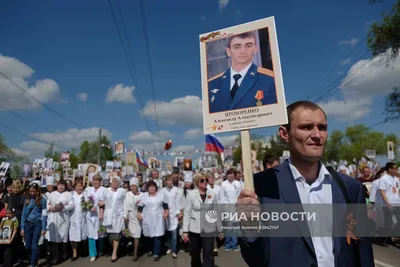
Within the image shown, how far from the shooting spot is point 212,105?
2346 millimetres

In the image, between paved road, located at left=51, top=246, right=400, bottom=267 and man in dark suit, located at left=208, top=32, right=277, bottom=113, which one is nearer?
man in dark suit, located at left=208, top=32, right=277, bottom=113

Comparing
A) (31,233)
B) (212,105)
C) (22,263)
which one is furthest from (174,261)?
(212,105)

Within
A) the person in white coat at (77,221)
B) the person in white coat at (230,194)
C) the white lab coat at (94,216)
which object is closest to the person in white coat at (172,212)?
the person in white coat at (230,194)


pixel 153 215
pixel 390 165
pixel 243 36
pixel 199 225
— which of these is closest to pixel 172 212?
pixel 153 215

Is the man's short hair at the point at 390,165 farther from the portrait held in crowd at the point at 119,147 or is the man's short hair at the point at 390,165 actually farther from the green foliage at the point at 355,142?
the green foliage at the point at 355,142

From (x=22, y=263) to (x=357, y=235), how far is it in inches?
358

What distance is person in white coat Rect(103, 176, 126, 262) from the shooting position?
27.9ft

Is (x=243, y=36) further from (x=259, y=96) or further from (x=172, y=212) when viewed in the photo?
(x=172, y=212)

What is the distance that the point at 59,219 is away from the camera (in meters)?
8.45

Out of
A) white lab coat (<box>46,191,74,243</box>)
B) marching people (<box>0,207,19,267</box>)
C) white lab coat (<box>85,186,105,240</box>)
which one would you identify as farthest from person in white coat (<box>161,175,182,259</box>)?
marching people (<box>0,207,19,267</box>)

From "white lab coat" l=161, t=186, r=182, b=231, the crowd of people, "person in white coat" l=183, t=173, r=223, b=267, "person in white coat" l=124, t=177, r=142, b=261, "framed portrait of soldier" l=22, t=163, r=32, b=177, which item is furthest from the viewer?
"framed portrait of soldier" l=22, t=163, r=32, b=177

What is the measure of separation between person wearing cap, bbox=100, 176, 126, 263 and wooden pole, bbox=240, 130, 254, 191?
7257 mm

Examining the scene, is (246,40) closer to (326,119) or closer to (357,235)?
(326,119)

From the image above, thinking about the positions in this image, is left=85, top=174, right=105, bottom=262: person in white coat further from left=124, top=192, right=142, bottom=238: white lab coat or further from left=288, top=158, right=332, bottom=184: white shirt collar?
left=288, top=158, right=332, bottom=184: white shirt collar
